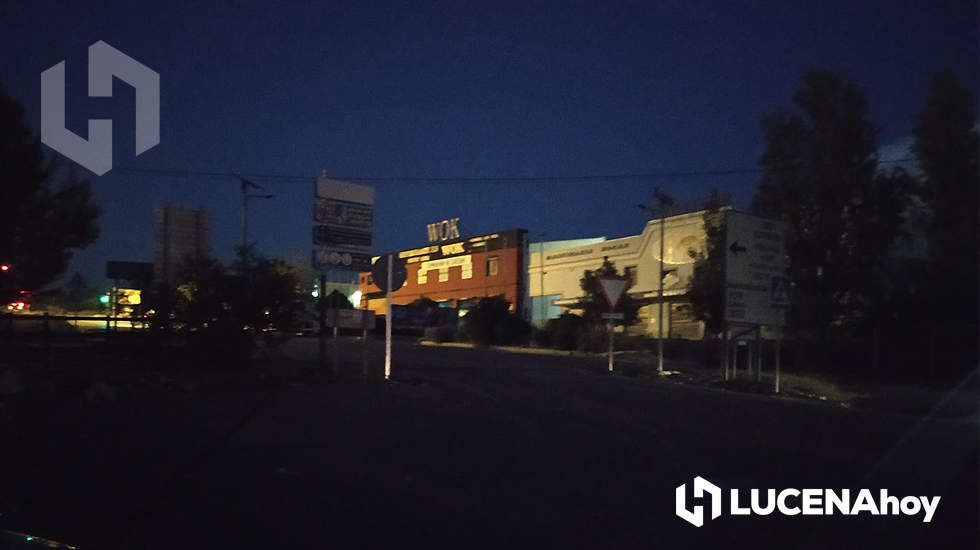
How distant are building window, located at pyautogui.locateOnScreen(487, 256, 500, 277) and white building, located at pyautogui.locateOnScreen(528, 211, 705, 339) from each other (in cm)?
558

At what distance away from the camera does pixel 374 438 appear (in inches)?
398

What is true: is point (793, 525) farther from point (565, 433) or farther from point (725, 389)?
point (725, 389)

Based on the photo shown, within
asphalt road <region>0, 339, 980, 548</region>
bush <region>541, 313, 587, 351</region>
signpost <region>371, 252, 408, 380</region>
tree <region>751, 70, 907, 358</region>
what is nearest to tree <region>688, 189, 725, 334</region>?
tree <region>751, 70, 907, 358</region>

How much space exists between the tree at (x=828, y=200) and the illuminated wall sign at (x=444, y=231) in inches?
1919

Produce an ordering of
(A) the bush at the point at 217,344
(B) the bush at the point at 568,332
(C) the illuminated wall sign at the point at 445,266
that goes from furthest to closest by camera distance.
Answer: (C) the illuminated wall sign at the point at 445,266
(B) the bush at the point at 568,332
(A) the bush at the point at 217,344

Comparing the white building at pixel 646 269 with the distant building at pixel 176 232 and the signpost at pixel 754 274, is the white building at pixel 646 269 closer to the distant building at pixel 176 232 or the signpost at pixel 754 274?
the signpost at pixel 754 274

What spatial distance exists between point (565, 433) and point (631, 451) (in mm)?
1312

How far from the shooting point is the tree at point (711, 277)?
1224 inches

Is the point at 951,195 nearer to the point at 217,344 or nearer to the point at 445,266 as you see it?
the point at 217,344

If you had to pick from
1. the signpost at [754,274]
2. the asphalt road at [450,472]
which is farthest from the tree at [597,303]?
the asphalt road at [450,472]

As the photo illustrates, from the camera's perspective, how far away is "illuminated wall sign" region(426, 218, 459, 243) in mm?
75312

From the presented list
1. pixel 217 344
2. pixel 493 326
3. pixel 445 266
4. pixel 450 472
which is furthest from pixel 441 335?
pixel 450 472

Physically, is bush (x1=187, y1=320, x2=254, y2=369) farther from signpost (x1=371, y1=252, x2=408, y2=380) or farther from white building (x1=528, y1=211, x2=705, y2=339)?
white building (x1=528, y1=211, x2=705, y2=339)

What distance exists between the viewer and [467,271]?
72.9m
